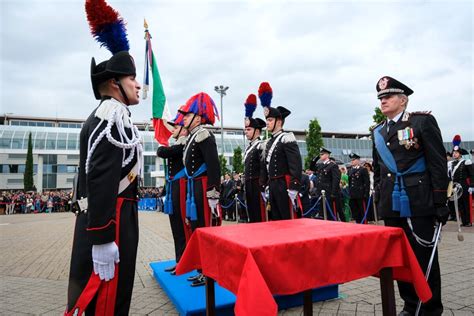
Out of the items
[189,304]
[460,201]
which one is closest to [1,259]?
[189,304]

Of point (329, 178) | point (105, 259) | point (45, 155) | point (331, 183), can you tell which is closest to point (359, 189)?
point (331, 183)

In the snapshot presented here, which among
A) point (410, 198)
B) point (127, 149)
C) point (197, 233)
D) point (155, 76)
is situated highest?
point (155, 76)

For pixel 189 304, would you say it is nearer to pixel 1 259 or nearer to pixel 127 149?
pixel 127 149

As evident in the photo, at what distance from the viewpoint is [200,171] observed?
15.6 ft

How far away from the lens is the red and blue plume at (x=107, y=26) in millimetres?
2557

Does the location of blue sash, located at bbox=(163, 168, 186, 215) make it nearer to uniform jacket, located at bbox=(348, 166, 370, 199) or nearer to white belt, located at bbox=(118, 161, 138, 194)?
white belt, located at bbox=(118, 161, 138, 194)

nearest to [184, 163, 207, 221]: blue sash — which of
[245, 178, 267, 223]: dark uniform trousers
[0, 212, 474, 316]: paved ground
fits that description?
[0, 212, 474, 316]: paved ground

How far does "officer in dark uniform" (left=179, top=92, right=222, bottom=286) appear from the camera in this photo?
450 centimetres

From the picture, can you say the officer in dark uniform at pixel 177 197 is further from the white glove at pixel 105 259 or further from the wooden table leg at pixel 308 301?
the white glove at pixel 105 259

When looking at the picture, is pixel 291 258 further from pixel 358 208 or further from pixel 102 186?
pixel 358 208

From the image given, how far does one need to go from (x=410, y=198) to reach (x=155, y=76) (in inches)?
200

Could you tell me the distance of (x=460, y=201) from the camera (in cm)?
1128

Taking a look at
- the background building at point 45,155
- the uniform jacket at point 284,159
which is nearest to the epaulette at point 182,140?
the uniform jacket at point 284,159

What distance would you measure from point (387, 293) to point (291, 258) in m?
0.84
